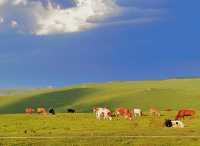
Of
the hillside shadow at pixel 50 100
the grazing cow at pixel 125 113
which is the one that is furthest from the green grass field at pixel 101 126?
the grazing cow at pixel 125 113

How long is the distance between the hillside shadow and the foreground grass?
2616 inches

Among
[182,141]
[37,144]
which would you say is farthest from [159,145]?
[37,144]

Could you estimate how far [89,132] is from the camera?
54.0 metres

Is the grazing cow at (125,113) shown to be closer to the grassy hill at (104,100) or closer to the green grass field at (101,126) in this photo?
the green grass field at (101,126)

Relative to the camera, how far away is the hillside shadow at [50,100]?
13912 cm

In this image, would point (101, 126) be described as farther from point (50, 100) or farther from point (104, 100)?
point (50, 100)

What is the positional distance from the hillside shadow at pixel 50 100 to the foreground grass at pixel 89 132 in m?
66.5

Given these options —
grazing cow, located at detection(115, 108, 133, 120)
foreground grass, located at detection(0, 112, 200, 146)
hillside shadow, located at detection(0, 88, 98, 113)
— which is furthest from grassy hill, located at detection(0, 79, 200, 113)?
foreground grass, located at detection(0, 112, 200, 146)

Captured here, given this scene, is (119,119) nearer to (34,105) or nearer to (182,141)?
(182,141)

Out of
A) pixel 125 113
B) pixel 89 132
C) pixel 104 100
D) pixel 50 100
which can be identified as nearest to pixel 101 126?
pixel 89 132

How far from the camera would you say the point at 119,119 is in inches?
2813

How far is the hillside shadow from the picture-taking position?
139125mm

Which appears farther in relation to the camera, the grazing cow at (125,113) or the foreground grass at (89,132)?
the grazing cow at (125,113)

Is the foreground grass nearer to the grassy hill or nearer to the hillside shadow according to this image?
the grassy hill
